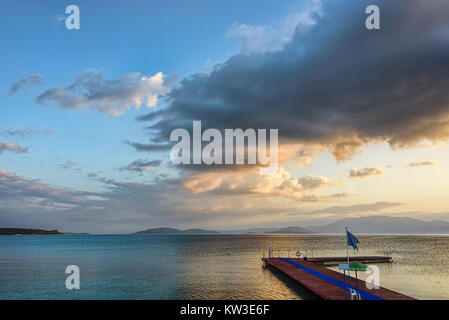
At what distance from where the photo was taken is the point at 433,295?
32.0 metres

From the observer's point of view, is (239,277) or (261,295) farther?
(239,277)
